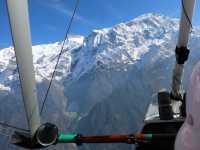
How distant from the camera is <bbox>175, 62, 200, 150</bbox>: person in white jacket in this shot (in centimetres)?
385


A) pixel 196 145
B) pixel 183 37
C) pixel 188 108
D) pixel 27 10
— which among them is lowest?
pixel 196 145

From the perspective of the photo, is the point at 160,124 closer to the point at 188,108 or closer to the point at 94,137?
the point at 94,137

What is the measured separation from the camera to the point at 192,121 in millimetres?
3920

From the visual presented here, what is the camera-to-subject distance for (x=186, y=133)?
3979 millimetres

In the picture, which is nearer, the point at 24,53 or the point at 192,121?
the point at 192,121

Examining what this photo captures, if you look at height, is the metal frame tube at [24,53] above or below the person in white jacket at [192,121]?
above

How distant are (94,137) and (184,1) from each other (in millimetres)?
8513

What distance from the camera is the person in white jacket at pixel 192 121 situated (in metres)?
3.85

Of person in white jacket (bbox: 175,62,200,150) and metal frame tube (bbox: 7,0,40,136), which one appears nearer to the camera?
person in white jacket (bbox: 175,62,200,150)

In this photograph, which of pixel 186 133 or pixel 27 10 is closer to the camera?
pixel 186 133

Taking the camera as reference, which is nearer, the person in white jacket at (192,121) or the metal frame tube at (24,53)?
the person in white jacket at (192,121)

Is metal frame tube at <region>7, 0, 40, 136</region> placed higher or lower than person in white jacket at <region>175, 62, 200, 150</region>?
higher

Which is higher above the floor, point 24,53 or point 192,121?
point 24,53

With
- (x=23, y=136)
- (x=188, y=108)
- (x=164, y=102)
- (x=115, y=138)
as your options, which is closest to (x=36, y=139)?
(x=23, y=136)
